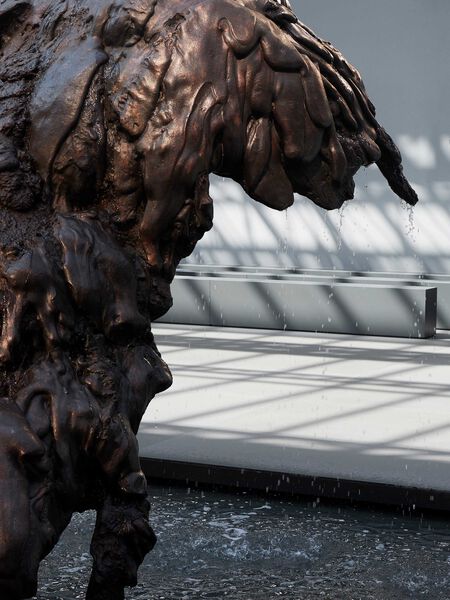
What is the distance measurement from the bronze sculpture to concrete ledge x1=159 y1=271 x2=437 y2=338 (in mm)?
11380

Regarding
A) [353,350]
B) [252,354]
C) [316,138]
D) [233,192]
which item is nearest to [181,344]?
[252,354]

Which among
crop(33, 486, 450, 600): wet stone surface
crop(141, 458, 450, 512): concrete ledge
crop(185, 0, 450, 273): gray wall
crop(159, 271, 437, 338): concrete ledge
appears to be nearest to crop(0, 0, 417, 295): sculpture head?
crop(33, 486, 450, 600): wet stone surface

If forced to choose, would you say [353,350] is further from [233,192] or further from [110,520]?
[110,520]

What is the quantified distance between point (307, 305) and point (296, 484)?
29.0 feet

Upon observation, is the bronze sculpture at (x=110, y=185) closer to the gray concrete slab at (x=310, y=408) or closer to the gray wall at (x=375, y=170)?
the gray concrete slab at (x=310, y=408)

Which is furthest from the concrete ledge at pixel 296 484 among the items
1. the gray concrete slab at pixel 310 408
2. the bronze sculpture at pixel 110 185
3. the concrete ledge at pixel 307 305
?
the concrete ledge at pixel 307 305

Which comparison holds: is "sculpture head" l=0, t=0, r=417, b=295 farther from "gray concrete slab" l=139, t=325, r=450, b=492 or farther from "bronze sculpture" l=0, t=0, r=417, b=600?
"gray concrete slab" l=139, t=325, r=450, b=492

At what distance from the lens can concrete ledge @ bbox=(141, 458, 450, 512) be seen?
5539 millimetres

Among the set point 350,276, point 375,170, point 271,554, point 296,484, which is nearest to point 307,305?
point 350,276

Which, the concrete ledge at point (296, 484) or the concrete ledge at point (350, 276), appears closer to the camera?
the concrete ledge at point (296, 484)

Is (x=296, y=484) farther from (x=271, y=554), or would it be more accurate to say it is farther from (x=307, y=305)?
(x=307, y=305)

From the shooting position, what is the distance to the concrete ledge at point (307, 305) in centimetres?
1402

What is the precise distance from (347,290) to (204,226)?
11.7 meters

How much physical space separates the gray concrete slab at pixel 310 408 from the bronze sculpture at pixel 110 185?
3.20m
